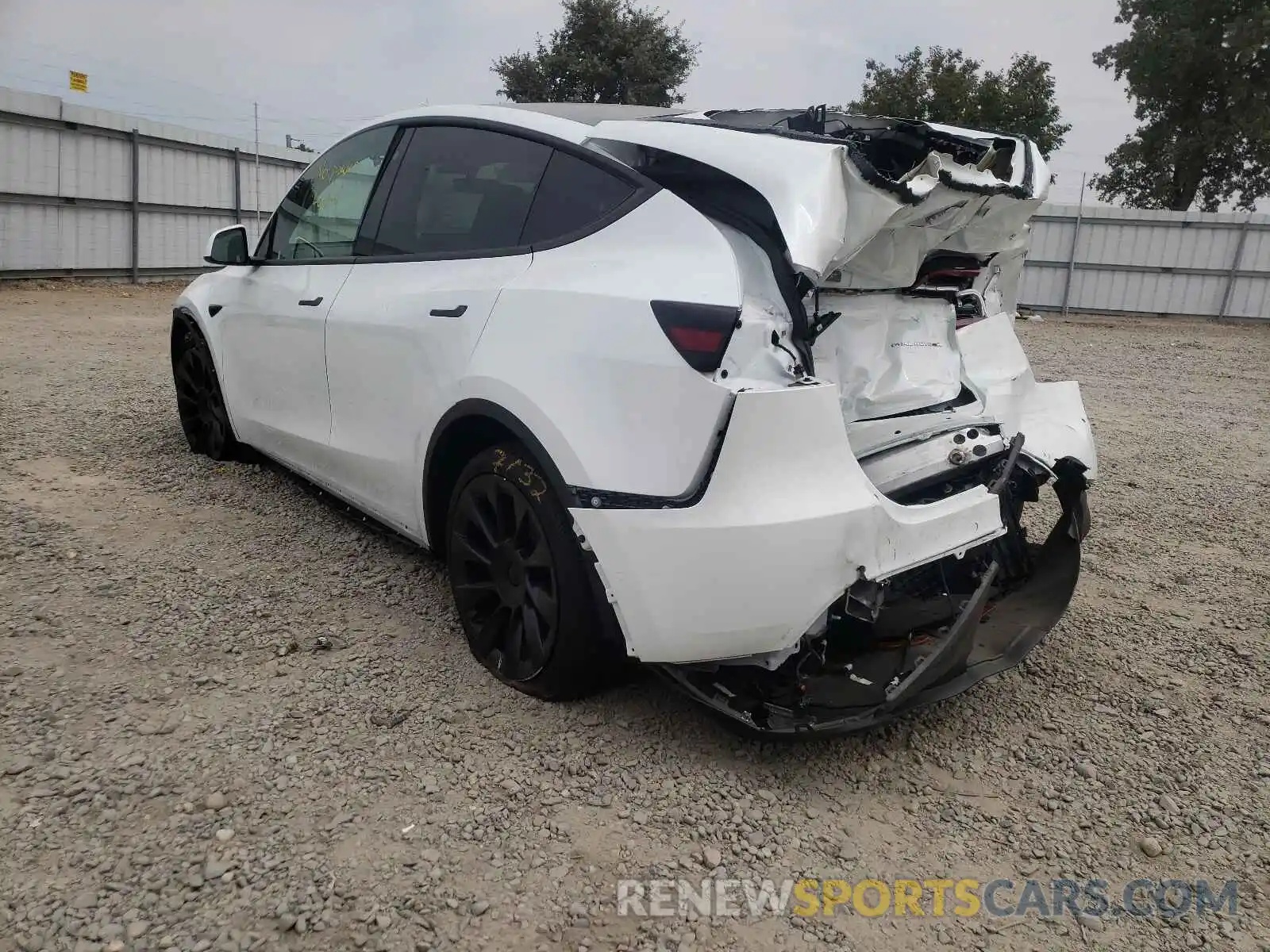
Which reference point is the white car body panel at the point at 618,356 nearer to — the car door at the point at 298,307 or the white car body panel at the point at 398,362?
the white car body panel at the point at 398,362

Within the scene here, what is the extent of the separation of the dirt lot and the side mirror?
116cm

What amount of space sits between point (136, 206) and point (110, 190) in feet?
1.61

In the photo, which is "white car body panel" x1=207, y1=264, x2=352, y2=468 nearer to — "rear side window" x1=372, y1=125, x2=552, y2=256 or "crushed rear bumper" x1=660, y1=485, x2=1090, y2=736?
"rear side window" x1=372, y1=125, x2=552, y2=256

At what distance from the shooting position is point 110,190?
45.2 ft

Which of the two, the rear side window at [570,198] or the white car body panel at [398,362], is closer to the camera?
the rear side window at [570,198]

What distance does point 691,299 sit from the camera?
2.20 m

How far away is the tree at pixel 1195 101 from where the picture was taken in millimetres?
22688

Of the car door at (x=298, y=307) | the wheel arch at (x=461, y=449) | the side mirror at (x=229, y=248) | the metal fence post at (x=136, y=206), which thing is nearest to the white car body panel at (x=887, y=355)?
the wheel arch at (x=461, y=449)

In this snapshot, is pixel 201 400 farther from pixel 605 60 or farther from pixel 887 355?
pixel 605 60

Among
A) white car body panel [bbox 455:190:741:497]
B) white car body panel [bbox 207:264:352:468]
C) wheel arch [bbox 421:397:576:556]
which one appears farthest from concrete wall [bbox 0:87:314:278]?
white car body panel [bbox 455:190:741:497]

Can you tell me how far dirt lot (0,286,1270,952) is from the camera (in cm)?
196

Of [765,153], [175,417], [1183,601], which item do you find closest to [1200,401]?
[1183,601]

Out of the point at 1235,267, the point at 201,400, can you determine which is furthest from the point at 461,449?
the point at 1235,267

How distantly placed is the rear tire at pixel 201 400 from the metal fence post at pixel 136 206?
11.0 metres
